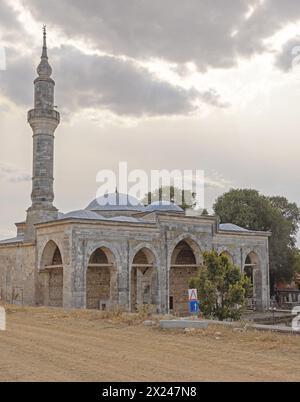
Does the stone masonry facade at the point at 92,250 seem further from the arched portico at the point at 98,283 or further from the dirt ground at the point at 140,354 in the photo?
the dirt ground at the point at 140,354

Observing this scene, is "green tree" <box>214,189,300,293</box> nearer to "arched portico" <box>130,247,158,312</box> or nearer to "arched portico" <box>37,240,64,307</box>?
"arched portico" <box>130,247,158,312</box>

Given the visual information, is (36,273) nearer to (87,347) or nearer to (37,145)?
(37,145)

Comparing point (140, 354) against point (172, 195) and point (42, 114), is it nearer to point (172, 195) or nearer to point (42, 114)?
point (42, 114)

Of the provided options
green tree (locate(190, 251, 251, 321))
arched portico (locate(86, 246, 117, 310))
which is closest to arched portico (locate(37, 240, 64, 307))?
arched portico (locate(86, 246, 117, 310))

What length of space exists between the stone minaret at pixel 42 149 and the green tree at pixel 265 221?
60.6 feet

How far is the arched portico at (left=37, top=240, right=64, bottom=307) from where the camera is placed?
2616 centimetres

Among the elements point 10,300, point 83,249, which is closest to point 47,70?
point 83,249

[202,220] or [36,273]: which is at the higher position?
[202,220]

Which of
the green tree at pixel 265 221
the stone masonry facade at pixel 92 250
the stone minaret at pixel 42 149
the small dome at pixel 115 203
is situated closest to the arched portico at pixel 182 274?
the stone masonry facade at pixel 92 250

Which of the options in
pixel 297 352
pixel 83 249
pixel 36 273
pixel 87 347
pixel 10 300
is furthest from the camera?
pixel 10 300

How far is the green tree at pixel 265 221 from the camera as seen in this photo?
41438 millimetres

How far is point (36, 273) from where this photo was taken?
26344 millimetres

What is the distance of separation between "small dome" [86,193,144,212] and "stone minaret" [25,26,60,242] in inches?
264
